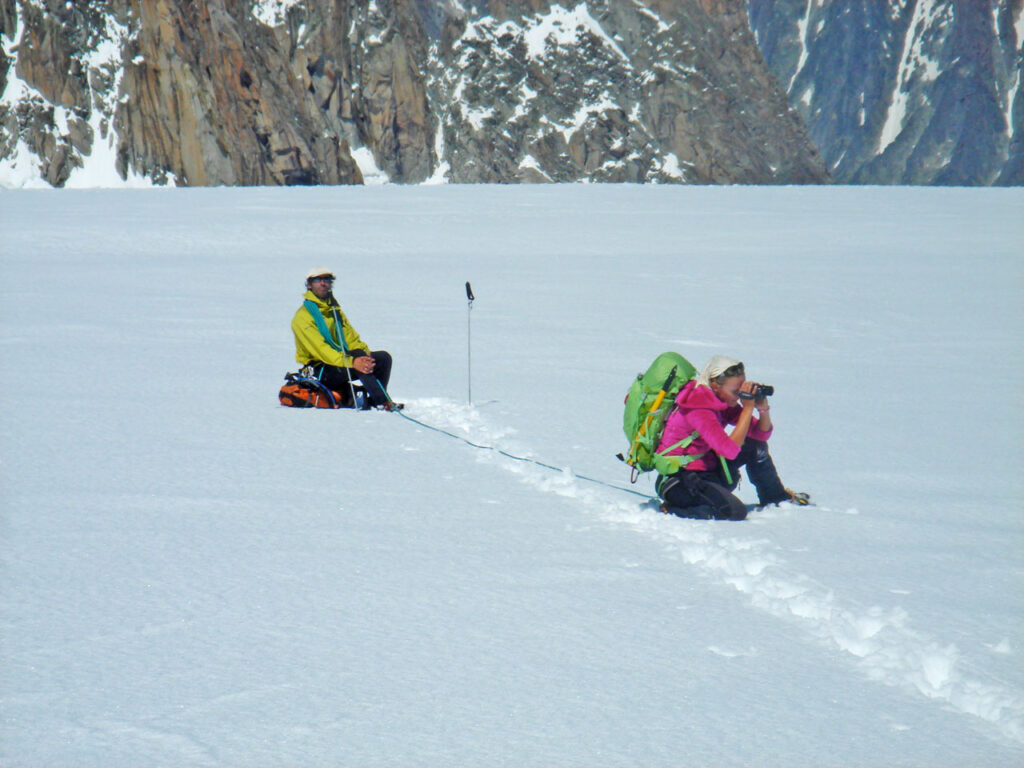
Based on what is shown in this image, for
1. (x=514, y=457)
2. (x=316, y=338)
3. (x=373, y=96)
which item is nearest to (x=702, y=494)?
(x=514, y=457)

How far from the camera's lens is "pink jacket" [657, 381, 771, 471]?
16.8ft

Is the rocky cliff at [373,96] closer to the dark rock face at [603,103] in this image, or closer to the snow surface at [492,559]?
the dark rock face at [603,103]

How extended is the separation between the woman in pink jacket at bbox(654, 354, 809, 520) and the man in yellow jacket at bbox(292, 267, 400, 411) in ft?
10.5

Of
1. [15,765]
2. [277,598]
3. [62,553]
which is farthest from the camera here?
[62,553]

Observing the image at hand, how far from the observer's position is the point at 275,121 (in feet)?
289

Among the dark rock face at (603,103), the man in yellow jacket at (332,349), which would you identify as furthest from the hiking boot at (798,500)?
the dark rock face at (603,103)

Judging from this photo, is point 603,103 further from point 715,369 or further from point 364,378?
point 715,369

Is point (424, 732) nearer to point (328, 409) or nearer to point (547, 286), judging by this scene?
point (328, 409)

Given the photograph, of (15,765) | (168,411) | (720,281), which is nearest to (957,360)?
(720,281)

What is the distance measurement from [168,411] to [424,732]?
17.3 ft

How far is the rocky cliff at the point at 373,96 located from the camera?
8388 cm

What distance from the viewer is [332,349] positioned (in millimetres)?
7906

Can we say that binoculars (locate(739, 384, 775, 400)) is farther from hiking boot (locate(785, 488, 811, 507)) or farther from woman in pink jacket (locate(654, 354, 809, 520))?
hiking boot (locate(785, 488, 811, 507))

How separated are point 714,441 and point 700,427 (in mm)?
97
